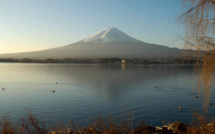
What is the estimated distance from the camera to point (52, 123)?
230 inches

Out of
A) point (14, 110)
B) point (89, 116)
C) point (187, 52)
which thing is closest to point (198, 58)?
point (187, 52)

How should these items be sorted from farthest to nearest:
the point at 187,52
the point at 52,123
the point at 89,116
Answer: the point at 89,116
the point at 52,123
the point at 187,52

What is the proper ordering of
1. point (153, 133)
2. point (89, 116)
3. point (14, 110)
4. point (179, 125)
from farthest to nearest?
point (14, 110) < point (89, 116) < point (179, 125) < point (153, 133)

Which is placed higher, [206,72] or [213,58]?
[213,58]

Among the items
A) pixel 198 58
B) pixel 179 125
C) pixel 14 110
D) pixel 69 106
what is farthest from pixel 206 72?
pixel 14 110

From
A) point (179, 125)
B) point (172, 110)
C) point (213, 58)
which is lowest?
point (172, 110)

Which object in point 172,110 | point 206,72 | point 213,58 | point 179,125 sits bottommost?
point 172,110

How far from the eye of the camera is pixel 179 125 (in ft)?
14.1

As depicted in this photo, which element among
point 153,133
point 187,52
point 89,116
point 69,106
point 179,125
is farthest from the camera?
point 69,106

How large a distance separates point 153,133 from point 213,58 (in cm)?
186

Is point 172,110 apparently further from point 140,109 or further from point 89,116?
point 89,116

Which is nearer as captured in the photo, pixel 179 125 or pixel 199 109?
pixel 179 125

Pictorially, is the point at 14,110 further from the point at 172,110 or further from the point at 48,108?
the point at 172,110

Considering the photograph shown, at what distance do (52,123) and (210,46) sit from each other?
15.4ft
